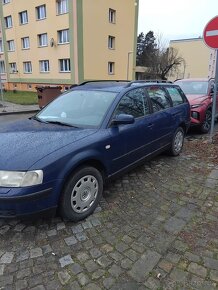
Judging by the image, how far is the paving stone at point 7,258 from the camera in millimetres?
2361

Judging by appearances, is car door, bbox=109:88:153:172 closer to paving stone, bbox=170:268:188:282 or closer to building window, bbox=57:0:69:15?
paving stone, bbox=170:268:188:282

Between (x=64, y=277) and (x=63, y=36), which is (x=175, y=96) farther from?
(x=63, y=36)

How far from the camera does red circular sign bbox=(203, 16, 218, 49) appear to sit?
17.9 ft

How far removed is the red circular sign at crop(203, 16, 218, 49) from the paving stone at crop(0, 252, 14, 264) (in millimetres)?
5715

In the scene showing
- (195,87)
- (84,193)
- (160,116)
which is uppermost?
(195,87)

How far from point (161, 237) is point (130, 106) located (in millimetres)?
1993

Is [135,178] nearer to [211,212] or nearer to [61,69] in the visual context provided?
[211,212]

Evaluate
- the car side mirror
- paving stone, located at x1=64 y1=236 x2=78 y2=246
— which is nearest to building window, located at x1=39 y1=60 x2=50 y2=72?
the car side mirror

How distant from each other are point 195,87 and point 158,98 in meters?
4.45

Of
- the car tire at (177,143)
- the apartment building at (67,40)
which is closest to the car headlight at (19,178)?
the car tire at (177,143)

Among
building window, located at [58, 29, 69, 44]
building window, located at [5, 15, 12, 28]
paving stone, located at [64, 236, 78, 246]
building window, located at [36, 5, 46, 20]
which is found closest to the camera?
paving stone, located at [64, 236, 78, 246]

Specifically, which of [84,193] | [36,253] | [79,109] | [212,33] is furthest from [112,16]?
[36,253]

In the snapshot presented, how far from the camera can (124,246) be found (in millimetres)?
2568

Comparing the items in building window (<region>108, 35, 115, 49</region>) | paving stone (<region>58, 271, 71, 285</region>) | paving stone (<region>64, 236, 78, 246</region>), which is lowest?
paving stone (<region>58, 271, 71, 285</region>)
